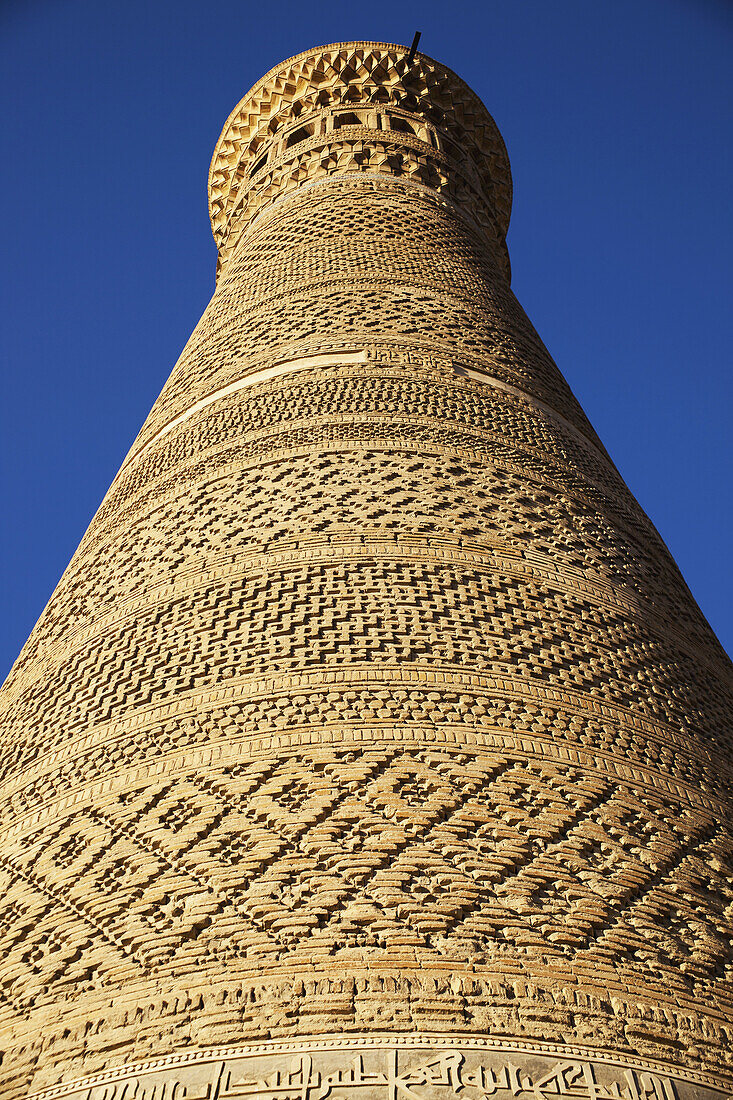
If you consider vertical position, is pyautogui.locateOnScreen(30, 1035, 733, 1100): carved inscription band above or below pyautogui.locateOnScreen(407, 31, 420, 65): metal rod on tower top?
below

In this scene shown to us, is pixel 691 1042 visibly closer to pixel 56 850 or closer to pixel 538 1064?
pixel 538 1064

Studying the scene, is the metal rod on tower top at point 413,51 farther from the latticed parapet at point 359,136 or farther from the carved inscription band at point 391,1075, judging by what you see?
the carved inscription band at point 391,1075

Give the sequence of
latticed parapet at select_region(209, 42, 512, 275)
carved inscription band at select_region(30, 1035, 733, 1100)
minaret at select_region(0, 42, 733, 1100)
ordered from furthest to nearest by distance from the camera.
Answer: latticed parapet at select_region(209, 42, 512, 275) → minaret at select_region(0, 42, 733, 1100) → carved inscription band at select_region(30, 1035, 733, 1100)

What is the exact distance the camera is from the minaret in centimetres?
160

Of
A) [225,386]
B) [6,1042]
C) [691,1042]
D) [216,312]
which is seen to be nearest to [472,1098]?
[691,1042]

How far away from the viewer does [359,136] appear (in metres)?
5.19

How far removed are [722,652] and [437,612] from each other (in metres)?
1.20

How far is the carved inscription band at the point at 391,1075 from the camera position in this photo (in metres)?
1.49

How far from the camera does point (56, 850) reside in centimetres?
209

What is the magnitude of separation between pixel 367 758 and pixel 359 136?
400 cm

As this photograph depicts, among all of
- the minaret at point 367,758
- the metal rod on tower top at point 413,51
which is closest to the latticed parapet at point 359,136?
the metal rod on tower top at point 413,51

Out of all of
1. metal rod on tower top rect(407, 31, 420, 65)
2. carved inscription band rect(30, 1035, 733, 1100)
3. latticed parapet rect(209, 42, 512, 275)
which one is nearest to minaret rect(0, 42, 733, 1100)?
carved inscription band rect(30, 1035, 733, 1100)

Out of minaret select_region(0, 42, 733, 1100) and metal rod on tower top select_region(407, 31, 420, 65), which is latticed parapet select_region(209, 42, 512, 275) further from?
minaret select_region(0, 42, 733, 1100)

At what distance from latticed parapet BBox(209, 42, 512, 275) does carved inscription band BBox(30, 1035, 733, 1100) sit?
4247 mm
